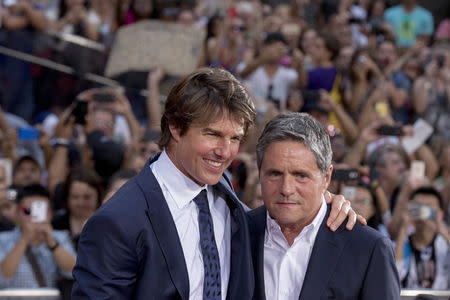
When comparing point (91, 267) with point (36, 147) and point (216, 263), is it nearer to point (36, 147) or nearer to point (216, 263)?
point (216, 263)

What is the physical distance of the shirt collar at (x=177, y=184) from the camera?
10.2 feet

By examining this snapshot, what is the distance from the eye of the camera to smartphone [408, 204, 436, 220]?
6.53 m

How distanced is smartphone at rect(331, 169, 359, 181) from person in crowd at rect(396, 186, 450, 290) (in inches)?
25.4

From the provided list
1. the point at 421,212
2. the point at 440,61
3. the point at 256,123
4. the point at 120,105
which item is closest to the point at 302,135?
the point at 421,212

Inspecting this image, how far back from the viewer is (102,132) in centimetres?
751

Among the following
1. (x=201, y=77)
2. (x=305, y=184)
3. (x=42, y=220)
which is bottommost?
(x=42, y=220)

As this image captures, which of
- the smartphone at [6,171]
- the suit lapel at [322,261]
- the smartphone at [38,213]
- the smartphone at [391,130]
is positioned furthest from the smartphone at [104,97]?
the suit lapel at [322,261]

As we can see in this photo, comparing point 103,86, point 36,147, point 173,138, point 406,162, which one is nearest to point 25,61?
point 103,86

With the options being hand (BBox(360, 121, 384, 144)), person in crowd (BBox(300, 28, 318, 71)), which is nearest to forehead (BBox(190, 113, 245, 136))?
hand (BBox(360, 121, 384, 144))

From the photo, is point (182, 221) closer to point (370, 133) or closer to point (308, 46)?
point (370, 133)

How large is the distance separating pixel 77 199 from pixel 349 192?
194cm

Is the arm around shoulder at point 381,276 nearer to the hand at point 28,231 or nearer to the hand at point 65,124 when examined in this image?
the hand at point 28,231

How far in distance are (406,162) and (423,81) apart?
1.76 m

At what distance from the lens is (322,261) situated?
3.12 metres
